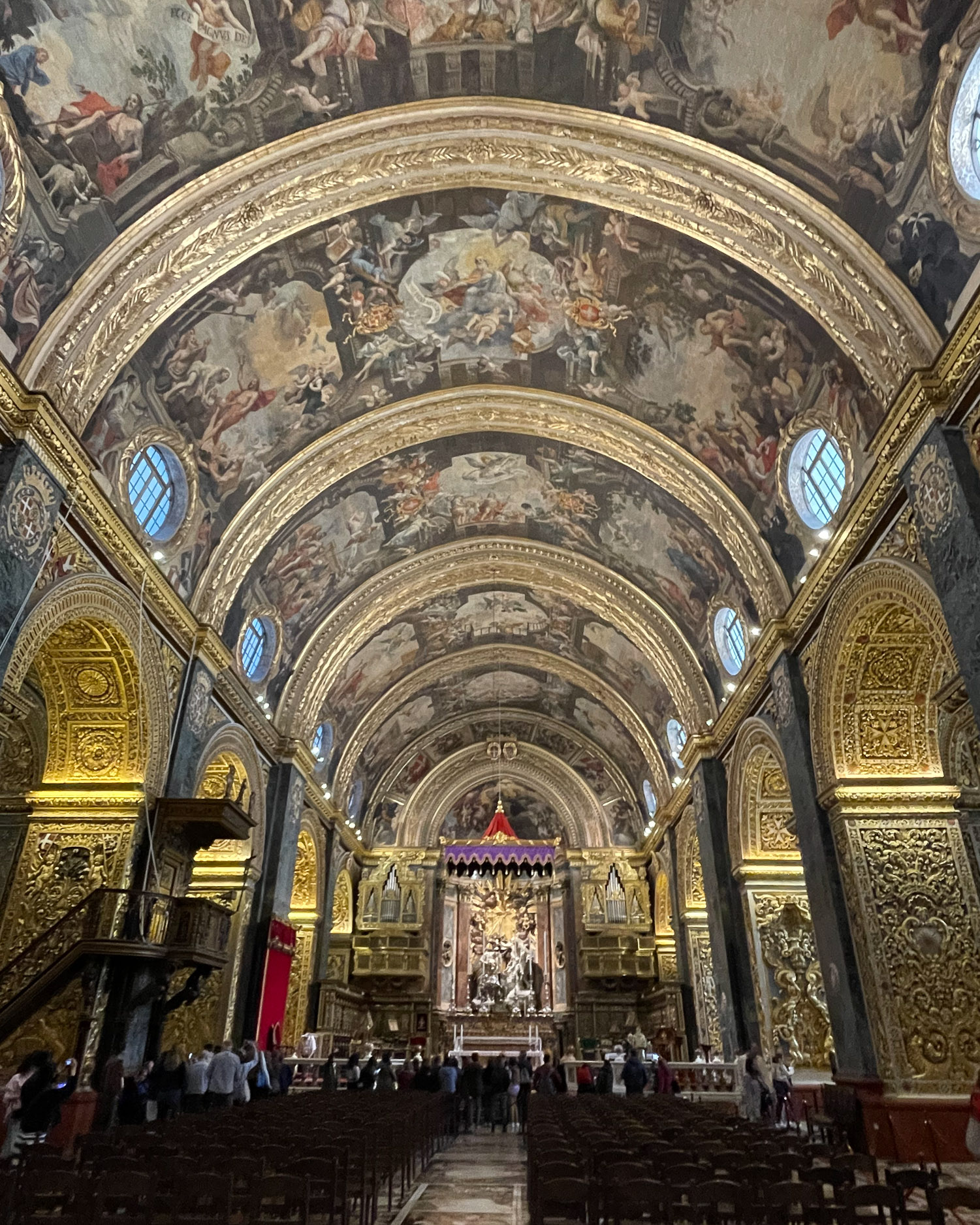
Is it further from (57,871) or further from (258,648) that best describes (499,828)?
(57,871)

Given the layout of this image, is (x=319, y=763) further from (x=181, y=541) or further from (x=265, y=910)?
(x=181, y=541)

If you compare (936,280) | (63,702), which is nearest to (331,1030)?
(63,702)

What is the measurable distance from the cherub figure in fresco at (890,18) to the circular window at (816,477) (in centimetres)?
512

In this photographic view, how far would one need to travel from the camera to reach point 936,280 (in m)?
9.71

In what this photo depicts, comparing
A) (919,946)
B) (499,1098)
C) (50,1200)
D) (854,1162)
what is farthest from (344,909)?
(854,1162)

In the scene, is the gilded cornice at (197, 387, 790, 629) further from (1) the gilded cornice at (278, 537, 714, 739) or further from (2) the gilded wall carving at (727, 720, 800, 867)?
(1) the gilded cornice at (278, 537, 714, 739)

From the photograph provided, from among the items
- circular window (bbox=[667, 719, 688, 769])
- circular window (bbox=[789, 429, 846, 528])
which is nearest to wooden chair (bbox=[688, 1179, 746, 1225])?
circular window (bbox=[789, 429, 846, 528])

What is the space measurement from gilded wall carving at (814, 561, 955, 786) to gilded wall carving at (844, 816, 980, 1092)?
0.99m

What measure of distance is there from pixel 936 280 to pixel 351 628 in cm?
1519

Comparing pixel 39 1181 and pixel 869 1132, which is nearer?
pixel 39 1181

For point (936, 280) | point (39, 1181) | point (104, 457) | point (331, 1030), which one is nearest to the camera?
point (39, 1181)

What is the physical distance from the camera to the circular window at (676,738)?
22.3 m

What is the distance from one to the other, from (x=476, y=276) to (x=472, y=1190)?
536 inches

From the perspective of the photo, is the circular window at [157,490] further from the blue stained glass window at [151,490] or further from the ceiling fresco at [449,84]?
the ceiling fresco at [449,84]
